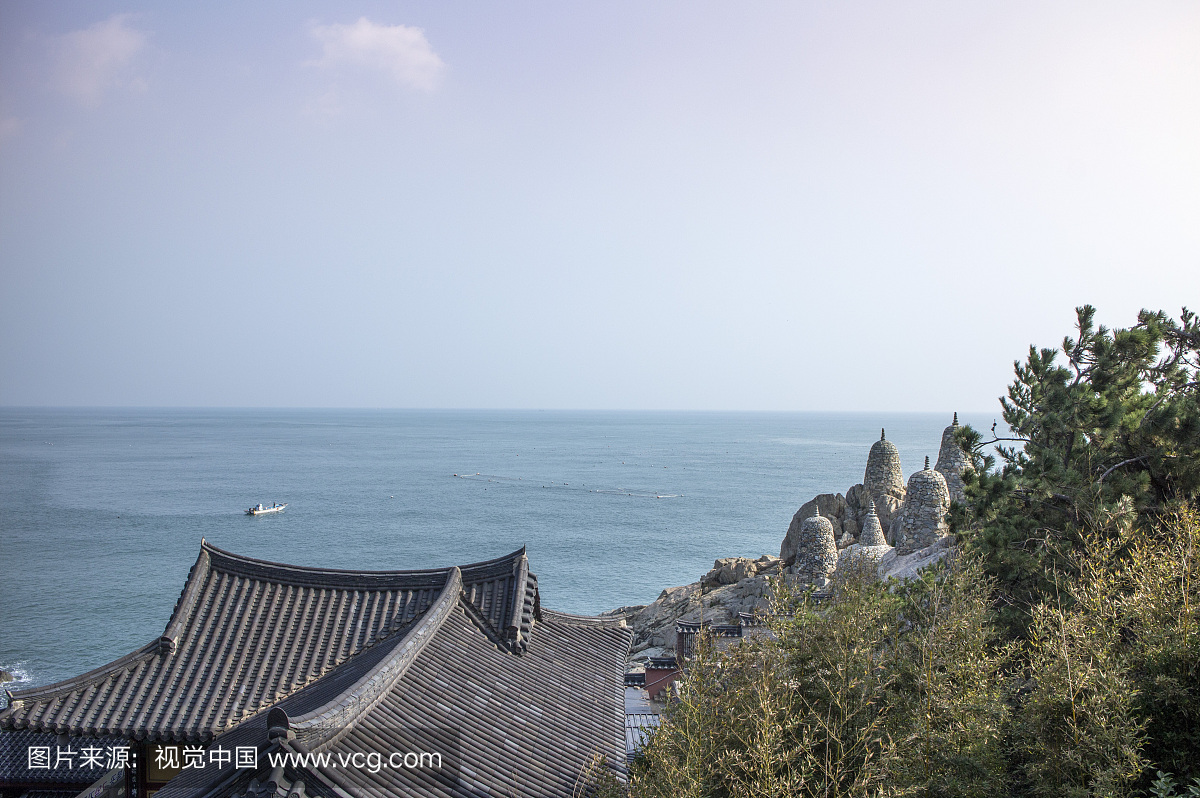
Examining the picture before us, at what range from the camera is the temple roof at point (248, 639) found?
1011 cm

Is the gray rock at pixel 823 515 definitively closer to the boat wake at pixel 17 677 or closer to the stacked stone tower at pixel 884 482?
the stacked stone tower at pixel 884 482

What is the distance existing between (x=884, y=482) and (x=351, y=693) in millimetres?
28034

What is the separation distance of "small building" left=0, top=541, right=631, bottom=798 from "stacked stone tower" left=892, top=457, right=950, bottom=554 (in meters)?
12.4

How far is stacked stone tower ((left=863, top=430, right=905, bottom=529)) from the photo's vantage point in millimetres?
30984

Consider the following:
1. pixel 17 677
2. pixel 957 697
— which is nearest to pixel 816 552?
pixel 957 697

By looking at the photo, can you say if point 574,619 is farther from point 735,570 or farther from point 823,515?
point 823,515

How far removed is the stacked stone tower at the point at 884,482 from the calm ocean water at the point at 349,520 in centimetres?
1942

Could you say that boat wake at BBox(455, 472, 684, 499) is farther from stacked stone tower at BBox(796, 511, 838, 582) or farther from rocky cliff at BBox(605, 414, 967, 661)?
stacked stone tower at BBox(796, 511, 838, 582)

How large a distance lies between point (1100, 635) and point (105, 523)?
75320mm

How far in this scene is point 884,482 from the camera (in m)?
32.2

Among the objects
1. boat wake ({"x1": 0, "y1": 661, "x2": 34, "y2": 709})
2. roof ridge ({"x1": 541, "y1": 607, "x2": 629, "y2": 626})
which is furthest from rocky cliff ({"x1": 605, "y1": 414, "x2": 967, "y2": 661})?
boat wake ({"x1": 0, "y1": 661, "x2": 34, "y2": 709})

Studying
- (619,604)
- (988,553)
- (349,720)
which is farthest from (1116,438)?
(619,604)

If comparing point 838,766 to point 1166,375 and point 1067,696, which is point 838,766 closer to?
point 1067,696

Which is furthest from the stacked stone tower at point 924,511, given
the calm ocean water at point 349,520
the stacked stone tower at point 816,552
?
the calm ocean water at point 349,520
